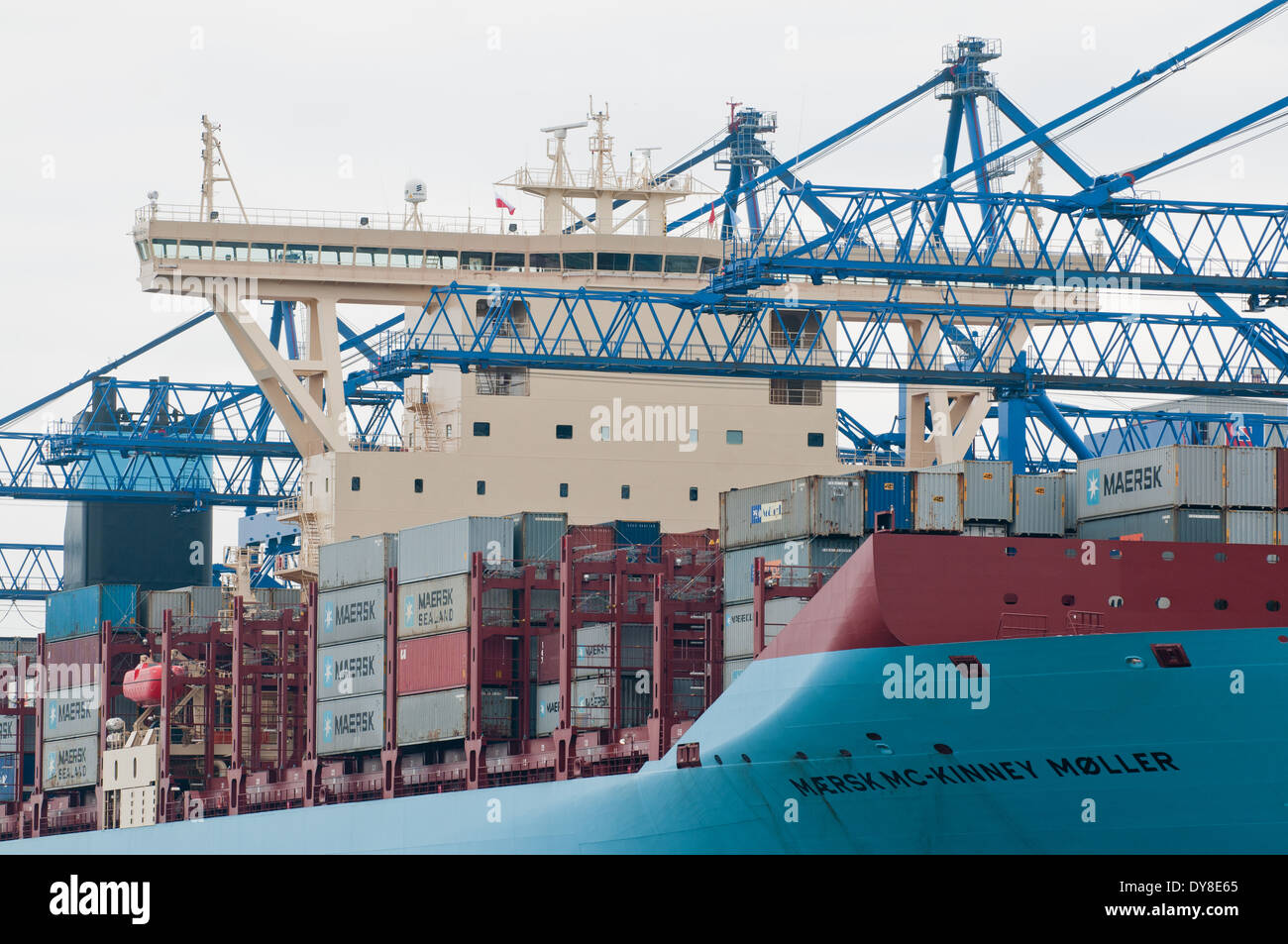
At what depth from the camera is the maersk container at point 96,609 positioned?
213 ft

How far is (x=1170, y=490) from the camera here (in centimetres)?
3875

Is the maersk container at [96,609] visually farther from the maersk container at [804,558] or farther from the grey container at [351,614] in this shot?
the maersk container at [804,558]

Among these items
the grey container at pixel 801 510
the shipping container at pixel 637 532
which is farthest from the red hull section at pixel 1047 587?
the shipping container at pixel 637 532

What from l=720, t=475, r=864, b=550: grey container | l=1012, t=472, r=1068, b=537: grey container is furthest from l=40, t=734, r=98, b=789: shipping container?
l=1012, t=472, r=1068, b=537: grey container

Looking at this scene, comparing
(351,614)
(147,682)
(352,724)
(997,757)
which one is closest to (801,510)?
(997,757)

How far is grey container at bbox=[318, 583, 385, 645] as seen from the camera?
51312 mm

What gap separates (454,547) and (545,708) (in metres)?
4.19

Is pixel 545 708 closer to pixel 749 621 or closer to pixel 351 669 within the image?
pixel 351 669

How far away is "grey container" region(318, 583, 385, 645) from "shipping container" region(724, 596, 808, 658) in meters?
10.7

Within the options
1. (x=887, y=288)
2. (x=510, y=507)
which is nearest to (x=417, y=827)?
(x=510, y=507)

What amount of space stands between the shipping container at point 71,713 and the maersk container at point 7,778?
7.17m

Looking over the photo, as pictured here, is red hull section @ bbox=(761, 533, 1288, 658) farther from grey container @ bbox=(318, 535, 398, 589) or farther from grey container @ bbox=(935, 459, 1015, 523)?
grey container @ bbox=(318, 535, 398, 589)

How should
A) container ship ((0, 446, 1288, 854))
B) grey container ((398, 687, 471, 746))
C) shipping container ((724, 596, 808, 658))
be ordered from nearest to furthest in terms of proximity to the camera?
container ship ((0, 446, 1288, 854)) < shipping container ((724, 596, 808, 658)) < grey container ((398, 687, 471, 746))
